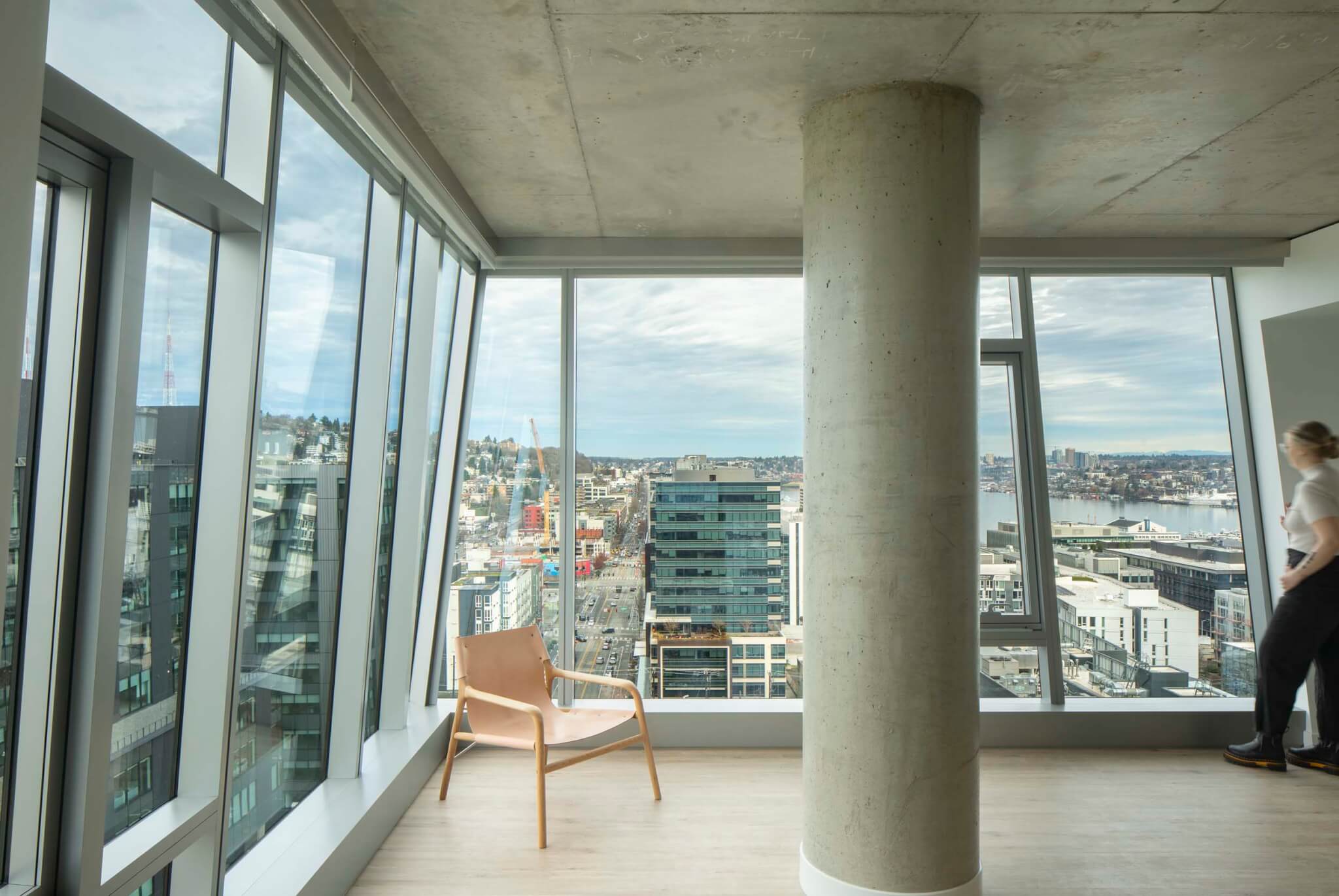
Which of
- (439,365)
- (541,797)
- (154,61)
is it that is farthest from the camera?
(439,365)

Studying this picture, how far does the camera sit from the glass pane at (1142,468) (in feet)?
16.2

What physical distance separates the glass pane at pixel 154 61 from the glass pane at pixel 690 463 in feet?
9.65

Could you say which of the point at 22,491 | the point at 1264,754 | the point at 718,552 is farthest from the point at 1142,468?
the point at 22,491

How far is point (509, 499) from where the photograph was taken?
4.95 m

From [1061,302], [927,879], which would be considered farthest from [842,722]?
[1061,302]

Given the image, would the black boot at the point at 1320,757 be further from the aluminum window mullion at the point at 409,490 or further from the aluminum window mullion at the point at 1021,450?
the aluminum window mullion at the point at 409,490

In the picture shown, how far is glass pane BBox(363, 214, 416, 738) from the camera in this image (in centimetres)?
374

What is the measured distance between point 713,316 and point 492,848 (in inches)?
127

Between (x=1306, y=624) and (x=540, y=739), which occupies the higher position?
(x=1306, y=624)

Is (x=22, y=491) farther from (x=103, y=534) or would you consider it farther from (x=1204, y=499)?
(x=1204, y=499)

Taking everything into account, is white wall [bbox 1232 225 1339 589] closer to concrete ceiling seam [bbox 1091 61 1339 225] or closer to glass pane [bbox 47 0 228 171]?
concrete ceiling seam [bbox 1091 61 1339 225]

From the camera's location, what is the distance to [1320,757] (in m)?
4.24

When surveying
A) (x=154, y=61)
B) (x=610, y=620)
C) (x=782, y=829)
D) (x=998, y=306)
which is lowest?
(x=782, y=829)

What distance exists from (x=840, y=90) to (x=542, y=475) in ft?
9.70
